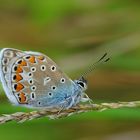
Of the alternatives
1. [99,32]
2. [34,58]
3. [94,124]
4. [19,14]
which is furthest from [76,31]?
[34,58]

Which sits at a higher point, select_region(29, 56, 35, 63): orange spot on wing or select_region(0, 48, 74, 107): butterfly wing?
select_region(29, 56, 35, 63): orange spot on wing

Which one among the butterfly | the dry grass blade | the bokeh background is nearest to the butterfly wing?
the butterfly

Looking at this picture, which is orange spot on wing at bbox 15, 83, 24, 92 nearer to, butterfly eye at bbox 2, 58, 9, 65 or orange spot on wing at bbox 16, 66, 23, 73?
orange spot on wing at bbox 16, 66, 23, 73

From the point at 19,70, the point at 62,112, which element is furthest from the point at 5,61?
the point at 62,112

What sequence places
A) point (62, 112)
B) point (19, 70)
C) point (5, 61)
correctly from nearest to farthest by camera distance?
point (62, 112), point (5, 61), point (19, 70)

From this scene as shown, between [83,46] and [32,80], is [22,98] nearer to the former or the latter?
[32,80]

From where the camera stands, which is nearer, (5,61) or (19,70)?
(5,61)

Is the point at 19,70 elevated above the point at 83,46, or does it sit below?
below

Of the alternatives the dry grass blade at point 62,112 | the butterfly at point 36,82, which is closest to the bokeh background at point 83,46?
the butterfly at point 36,82
